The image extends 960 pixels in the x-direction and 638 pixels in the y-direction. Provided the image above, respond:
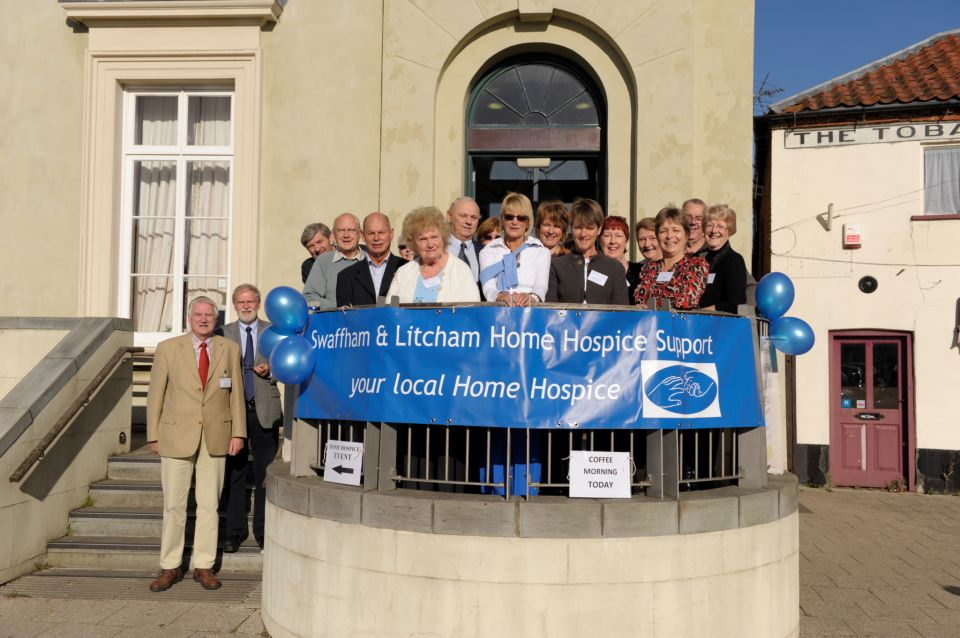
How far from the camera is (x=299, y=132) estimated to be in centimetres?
1034

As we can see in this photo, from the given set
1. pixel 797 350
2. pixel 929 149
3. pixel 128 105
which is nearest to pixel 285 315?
pixel 797 350

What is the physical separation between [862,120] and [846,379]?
3916 millimetres

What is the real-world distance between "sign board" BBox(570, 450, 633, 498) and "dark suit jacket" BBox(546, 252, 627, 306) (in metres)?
1.10

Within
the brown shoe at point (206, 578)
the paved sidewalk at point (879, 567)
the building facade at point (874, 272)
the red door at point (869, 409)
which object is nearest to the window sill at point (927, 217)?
the building facade at point (874, 272)

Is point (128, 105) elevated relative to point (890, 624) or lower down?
elevated

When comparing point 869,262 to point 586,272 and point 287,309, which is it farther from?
point 287,309

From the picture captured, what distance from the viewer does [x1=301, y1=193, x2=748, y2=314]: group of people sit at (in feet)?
17.3

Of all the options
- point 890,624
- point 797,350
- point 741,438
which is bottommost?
point 890,624

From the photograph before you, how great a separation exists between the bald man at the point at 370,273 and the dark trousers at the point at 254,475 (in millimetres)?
1622

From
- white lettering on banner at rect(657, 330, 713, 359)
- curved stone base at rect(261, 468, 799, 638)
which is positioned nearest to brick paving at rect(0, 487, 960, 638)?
curved stone base at rect(261, 468, 799, 638)

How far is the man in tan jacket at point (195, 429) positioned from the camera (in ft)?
20.8

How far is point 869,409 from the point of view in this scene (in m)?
12.8

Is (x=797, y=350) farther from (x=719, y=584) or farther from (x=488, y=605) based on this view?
(x=488, y=605)

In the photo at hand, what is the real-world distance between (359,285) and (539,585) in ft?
8.00
